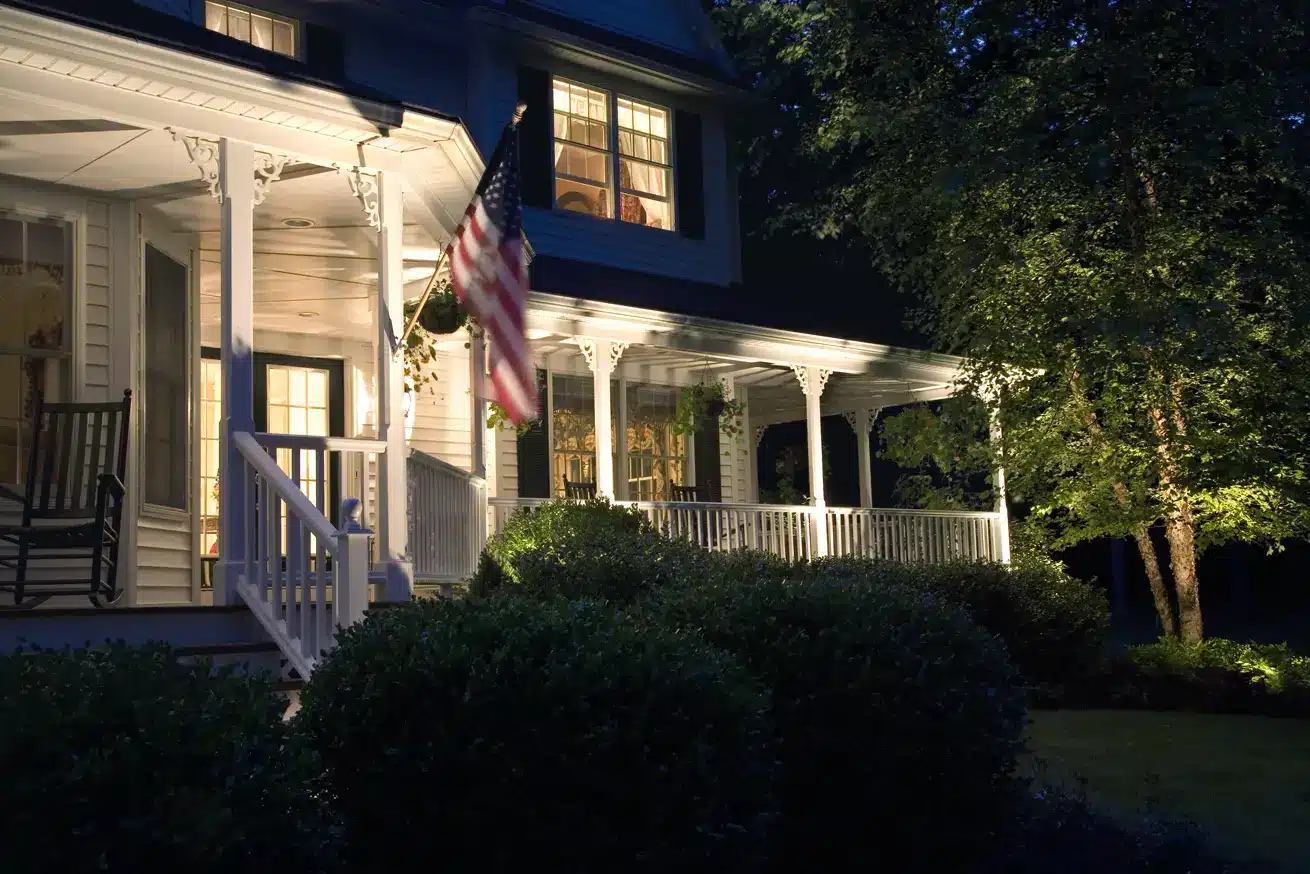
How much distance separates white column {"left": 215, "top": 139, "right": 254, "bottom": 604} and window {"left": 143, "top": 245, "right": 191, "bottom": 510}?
75.6 inches

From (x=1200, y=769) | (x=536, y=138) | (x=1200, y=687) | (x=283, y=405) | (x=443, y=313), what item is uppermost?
(x=536, y=138)

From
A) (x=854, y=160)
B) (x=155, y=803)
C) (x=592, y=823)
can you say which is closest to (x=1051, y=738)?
(x=592, y=823)

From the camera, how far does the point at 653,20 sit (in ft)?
61.2

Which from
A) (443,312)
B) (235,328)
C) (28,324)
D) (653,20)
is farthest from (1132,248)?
(28,324)

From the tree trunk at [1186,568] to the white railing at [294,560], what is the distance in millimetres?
10204

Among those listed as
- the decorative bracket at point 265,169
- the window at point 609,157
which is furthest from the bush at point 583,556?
the window at point 609,157

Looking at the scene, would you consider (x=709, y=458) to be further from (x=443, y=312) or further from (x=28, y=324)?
(x=28, y=324)

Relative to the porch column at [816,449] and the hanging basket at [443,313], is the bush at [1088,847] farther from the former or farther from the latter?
the porch column at [816,449]

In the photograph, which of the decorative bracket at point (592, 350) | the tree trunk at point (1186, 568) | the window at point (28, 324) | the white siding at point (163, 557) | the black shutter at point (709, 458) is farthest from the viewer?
the black shutter at point (709, 458)

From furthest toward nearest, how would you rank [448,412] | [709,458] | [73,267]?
[709,458], [448,412], [73,267]

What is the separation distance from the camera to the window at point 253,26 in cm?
1416

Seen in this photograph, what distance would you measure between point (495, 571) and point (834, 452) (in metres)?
14.3

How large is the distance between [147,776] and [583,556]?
6.52 metres

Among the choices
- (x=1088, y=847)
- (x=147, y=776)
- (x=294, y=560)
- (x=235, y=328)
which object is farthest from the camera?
(x=235, y=328)
